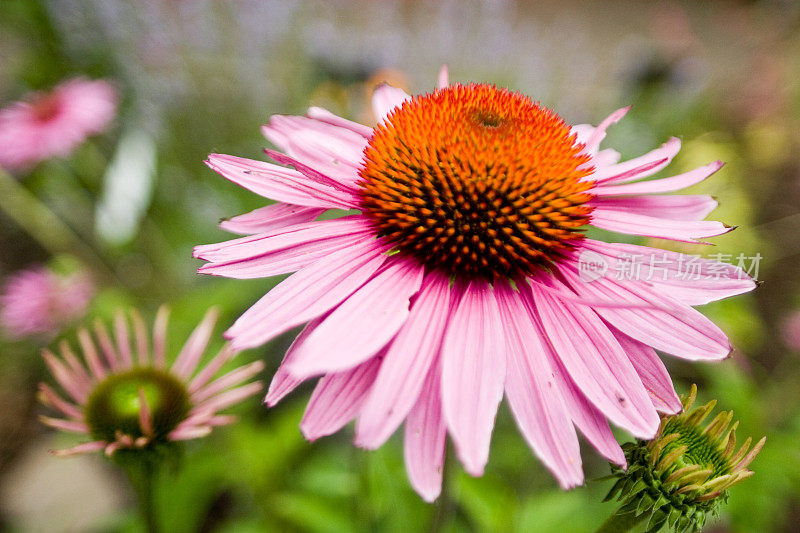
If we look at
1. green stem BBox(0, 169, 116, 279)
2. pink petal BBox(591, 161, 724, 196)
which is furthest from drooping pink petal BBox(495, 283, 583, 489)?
green stem BBox(0, 169, 116, 279)

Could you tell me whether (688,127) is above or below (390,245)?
above

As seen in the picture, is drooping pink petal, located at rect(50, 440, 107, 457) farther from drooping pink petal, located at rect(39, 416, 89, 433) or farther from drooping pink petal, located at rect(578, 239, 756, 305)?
drooping pink petal, located at rect(578, 239, 756, 305)

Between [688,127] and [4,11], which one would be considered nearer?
[4,11]

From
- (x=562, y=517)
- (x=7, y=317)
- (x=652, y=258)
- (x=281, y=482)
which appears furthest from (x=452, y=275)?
(x=7, y=317)

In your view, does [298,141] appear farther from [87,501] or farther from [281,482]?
[87,501]

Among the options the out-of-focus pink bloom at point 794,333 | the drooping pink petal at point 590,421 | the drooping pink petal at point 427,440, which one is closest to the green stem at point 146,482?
the drooping pink petal at point 427,440

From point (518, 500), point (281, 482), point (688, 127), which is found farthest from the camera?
point (688, 127)

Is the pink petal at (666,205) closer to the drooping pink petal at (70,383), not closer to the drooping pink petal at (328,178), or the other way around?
the drooping pink petal at (328,178)

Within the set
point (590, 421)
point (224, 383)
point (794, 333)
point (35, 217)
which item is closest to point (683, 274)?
point (590, 421)
